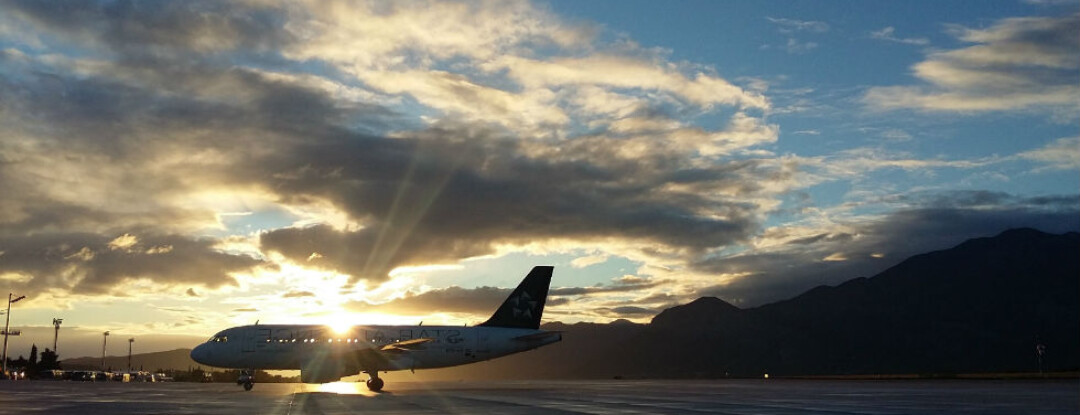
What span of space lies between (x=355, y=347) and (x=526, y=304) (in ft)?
44.7

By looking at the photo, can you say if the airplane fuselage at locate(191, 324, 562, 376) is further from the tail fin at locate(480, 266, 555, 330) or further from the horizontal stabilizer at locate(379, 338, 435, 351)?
the tail fin at locate(480, 266, 555, 330)

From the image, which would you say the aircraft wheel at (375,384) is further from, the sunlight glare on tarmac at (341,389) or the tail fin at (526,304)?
the tail fin at (526,304)

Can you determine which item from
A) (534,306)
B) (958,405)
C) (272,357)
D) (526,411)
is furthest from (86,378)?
(958,405)

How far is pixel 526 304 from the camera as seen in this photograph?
69.0 meters

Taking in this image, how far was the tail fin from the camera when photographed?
68.2 metres

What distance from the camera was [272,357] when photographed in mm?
62656

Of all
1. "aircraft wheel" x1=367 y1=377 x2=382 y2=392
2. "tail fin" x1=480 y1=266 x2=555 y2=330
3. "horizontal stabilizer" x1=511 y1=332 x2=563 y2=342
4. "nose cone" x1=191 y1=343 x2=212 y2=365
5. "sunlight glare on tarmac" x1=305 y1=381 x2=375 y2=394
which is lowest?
"sunlight glare on tarmac" x1=305 y1=381 x2=375 y2=394

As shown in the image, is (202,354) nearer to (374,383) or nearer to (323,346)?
(323,346)

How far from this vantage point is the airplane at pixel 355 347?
6056cm

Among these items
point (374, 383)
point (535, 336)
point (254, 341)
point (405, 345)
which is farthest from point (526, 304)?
point (254, 341)

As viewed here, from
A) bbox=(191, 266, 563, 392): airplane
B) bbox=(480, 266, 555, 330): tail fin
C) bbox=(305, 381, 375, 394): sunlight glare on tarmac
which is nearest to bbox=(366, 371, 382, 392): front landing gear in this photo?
bbox=(191, 266, 563, 392): airplane

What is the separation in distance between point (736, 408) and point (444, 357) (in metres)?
37.8

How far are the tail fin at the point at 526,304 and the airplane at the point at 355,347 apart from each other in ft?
3.49

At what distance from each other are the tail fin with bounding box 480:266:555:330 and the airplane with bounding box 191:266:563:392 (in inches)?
41.8
